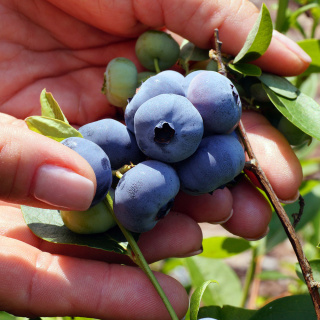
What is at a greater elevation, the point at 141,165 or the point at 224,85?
the point at 224,85

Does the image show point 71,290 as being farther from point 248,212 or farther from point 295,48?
point 295,48

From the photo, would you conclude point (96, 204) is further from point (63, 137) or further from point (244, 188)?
point (244, 188)

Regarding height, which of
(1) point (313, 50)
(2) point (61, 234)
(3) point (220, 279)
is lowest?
(3) point (220, 279)

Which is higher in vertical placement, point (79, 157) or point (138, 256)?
point (79, 157)

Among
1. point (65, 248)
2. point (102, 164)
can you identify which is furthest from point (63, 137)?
point (65, 248)

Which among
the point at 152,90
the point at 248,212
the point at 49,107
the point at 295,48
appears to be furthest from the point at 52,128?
the point at 295,48

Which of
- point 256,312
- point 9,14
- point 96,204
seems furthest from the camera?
point 9,14
